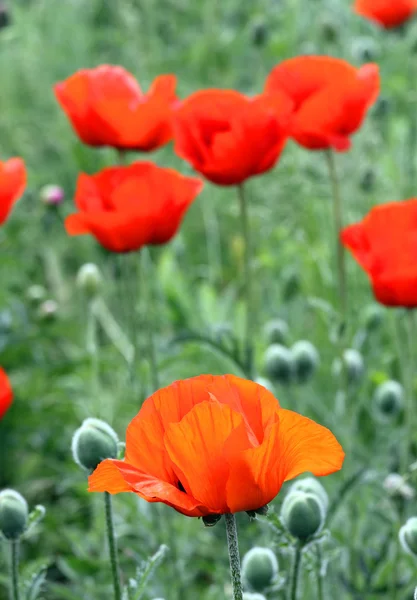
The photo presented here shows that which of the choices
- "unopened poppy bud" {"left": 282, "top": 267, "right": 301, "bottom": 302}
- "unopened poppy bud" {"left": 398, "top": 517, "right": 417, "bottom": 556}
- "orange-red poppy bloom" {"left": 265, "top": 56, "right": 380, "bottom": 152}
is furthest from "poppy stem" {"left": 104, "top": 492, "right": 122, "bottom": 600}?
"unopened poppy bud" {"left": 282, "top": 267, "right": 301, "bottom": 302}

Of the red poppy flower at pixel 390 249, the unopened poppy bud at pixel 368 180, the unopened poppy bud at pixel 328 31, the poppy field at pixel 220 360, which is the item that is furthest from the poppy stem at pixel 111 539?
the unopened poppy bud at pixel 328 31

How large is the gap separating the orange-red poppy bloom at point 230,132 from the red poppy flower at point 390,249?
20 centimetres

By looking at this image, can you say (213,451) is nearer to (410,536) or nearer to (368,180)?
(410,536)

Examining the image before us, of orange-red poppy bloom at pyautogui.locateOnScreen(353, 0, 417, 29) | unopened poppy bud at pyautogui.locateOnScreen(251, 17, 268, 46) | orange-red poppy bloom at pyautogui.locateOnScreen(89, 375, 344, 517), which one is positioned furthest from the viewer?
orange-red poppy bloom at pyautogui.locateOnScreen(353, 0, 417, 29)

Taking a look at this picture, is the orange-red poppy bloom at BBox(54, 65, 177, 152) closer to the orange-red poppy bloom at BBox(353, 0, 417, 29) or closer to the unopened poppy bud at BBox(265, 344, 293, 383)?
the unopened poppy bud at BBox(265, 344, 293, 383)

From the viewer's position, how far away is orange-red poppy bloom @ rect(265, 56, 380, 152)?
1.39m

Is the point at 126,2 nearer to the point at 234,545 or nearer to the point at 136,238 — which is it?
the point at 136,238

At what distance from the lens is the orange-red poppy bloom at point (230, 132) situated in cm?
133

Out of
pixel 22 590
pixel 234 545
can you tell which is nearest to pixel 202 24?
pixel 22 590

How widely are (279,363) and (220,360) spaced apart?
43cm

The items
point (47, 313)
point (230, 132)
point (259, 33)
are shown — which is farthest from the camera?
point (259, 33)

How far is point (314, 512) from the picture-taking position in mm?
886

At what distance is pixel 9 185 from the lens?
4.42 ft

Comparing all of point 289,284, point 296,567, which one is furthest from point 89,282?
point 296,567
